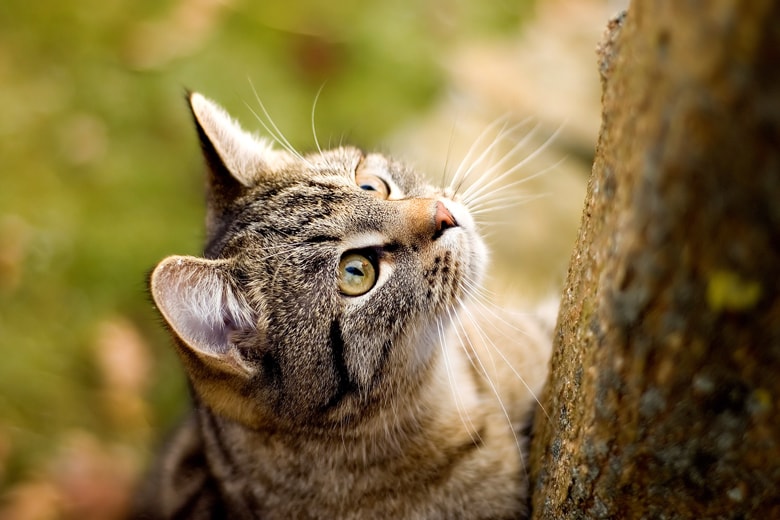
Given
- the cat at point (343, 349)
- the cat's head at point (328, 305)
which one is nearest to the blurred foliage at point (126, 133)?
the cat at point (343, 349)

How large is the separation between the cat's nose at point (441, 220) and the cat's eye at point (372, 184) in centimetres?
22

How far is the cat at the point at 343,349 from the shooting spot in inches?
71.2

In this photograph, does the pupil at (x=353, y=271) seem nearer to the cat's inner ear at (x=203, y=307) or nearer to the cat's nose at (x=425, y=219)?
the cat's nose at (x=425, y=219)

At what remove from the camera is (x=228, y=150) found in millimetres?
2154

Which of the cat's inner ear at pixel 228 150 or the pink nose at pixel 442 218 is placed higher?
the cat's inner ear at pixel 228 150

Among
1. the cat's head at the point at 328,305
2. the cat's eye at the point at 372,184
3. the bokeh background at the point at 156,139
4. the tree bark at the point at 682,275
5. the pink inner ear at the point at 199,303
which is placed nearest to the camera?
the tree bark at the point at 682,275

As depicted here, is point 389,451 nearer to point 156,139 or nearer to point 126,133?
point 156,139

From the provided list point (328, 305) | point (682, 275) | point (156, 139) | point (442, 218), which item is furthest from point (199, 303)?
point (156, 139)

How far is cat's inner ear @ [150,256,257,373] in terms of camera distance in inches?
63.0

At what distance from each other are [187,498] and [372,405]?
0.85 m

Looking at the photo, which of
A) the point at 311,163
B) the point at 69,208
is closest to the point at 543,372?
the point at 311,163

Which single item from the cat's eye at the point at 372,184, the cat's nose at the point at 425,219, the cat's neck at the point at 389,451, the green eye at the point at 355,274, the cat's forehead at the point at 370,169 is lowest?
the cat's neck at the point at 389,451

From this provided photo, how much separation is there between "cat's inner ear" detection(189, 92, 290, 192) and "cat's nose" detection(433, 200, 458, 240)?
2.03 ft

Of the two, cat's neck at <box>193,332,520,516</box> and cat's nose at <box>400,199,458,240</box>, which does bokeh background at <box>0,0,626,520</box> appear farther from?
cat's neck at <box>193,332,520,516</box>
